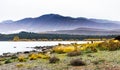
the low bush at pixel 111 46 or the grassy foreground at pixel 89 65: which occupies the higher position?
the low bush at pixel 111 46

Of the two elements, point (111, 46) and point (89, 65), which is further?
point (111, 46)

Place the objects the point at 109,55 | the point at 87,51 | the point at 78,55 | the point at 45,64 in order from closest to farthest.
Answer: the point at 45,64, the point at 109,55, the point at 78,55, the point at 87,51

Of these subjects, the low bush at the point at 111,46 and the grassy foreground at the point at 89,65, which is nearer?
the grassy foreground at the point at 89,65

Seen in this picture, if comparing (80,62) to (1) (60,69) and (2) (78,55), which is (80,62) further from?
(2) (78,55)

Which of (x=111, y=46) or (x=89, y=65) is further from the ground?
(x=111, y=46)

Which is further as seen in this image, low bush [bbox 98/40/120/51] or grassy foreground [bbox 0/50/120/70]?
low bush [bbox 98/40/120/51]

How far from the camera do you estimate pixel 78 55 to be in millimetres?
45812

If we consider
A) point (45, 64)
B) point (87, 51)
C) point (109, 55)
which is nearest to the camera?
point (45, 64)

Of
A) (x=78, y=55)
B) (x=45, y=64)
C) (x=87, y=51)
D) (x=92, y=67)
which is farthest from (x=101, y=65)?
(x=87, y=51)

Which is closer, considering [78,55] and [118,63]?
[118,63]

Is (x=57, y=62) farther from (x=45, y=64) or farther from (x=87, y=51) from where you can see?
(x=87, y=51)

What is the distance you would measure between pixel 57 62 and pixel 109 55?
19.1 ft

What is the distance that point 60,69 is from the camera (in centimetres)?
3612

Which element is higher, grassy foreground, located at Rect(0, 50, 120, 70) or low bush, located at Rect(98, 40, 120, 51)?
low bush, located at Rect(98, 40, 120, 51)
